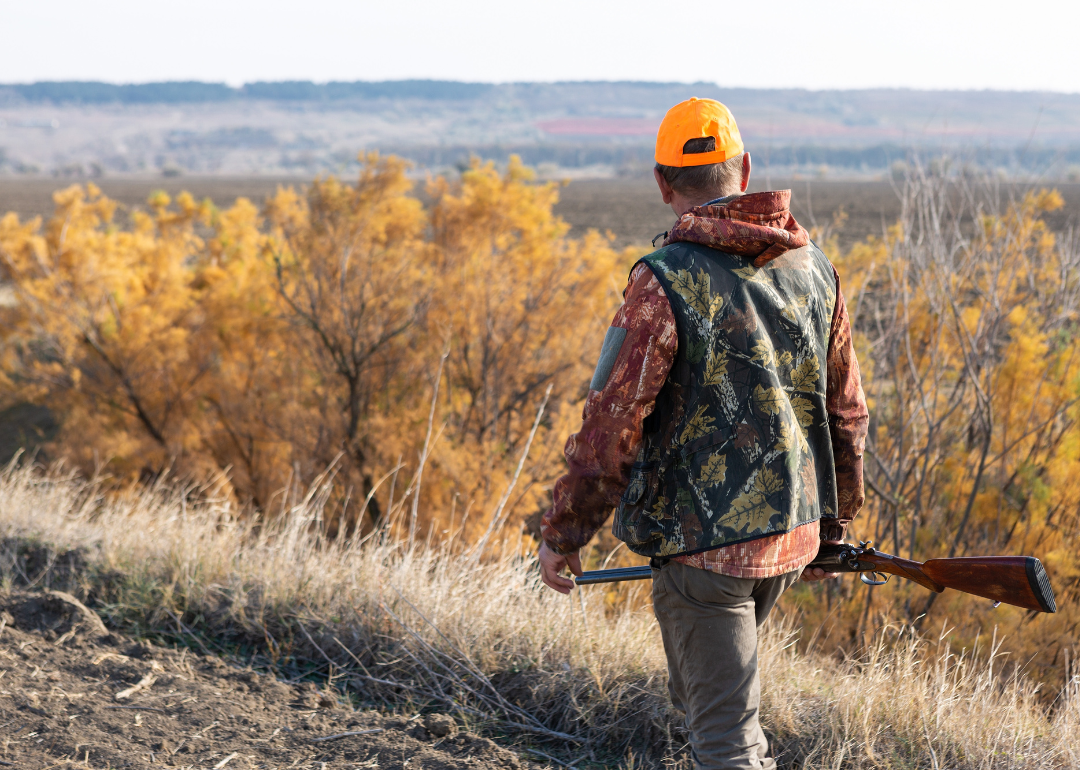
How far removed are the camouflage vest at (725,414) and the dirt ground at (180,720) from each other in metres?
1.07

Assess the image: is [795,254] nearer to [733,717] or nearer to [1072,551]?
[733,717]

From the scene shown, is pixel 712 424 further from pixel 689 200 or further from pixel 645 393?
pixel 689 200

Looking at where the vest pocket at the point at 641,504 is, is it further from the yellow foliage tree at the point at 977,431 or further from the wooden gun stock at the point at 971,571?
the yellow foliage tree at the point at 977,431

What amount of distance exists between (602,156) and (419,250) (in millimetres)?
187097

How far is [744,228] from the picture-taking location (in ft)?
5.27

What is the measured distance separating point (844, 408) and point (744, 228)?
54 cm

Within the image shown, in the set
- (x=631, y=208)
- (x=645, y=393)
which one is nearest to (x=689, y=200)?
(x=645, y=393)

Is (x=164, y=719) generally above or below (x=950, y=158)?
below

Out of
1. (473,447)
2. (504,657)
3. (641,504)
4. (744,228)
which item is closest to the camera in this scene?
(744,228)

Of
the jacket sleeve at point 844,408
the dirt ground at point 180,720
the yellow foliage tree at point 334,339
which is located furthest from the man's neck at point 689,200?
the yellow foliage tree at point 334,339

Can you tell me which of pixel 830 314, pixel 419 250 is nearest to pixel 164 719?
pixel 830 314

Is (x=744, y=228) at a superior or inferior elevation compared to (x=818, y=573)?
superior

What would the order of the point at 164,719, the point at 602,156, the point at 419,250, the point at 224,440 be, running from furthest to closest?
the point at 602,156 < the point at 224,440 < the point at 419,250 < the point at 164,719

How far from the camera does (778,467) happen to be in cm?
164
